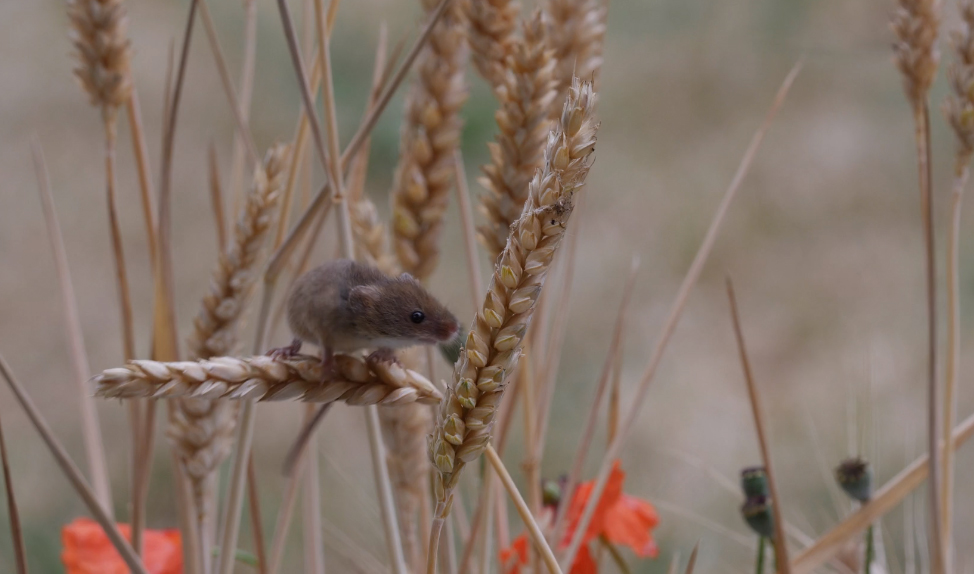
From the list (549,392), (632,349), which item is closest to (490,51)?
(549,392)

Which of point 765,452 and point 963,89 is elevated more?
point 963,89

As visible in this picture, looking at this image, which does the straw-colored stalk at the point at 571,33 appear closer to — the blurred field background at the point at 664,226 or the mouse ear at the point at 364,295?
the mouse ear at the point at 364,295

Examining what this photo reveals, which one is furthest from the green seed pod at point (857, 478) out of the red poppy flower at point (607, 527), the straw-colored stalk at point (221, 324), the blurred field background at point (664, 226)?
the blurred field background at point (664, 226)

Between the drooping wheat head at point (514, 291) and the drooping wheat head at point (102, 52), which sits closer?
the drooping wheat head at point (514, 291)

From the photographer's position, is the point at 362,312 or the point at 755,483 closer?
the point at 362,312

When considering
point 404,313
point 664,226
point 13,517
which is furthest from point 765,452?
point 664,226

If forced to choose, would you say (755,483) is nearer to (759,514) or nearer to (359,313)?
(759,514)
